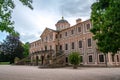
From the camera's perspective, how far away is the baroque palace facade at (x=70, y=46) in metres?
34.2

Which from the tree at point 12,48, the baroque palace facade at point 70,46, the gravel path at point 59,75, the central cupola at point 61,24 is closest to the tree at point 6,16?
the gravel path at point 59,75

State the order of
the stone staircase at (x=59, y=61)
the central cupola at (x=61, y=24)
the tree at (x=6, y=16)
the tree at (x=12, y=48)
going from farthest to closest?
the tree at (x=12, y=48), the central cupola at (x=61, y=24), the stone staircase at (x=59, y=61), the tree at (x=6, y=16)

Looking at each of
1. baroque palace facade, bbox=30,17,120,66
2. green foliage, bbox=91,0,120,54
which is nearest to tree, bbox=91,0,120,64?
green foliage, bbox=91,0,120,54

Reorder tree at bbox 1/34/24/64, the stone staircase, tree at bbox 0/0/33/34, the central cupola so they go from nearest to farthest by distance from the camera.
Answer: tree at bbox 0/0/33/34 < the stone staircase < the central cupola < tree at bbox 1/34/24/64

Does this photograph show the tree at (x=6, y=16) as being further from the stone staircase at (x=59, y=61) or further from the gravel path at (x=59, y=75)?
the stone staircase at (x=59, y=61)

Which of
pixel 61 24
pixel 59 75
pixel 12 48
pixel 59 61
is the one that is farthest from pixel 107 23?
pixel 12 48

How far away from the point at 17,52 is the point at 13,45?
3.57 meters

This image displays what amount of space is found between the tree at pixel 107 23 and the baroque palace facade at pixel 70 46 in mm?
19073

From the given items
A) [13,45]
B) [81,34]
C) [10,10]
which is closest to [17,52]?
[13,45]

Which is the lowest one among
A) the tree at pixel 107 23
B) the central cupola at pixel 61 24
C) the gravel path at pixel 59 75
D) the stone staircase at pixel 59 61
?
the gravel path at pixel 59 75

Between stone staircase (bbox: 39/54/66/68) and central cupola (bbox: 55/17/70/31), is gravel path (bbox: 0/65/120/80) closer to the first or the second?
stone staircase (bbox: 39/54/66/68)

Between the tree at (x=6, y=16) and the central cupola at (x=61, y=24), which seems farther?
the central cupola at (x=61, y=24)

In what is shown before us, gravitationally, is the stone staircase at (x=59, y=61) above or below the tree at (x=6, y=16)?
below

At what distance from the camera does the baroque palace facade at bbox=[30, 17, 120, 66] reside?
34.2 meters
